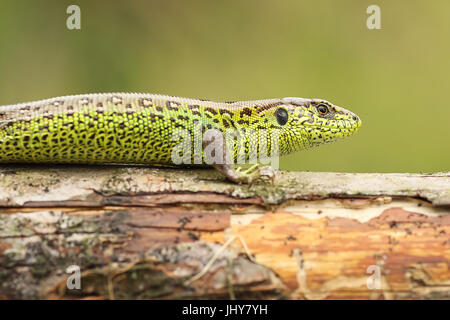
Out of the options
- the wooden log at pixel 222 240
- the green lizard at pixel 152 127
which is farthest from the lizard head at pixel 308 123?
the wooden log at pixel 222 240

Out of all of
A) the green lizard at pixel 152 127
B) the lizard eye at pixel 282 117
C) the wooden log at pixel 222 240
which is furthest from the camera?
the lizard eye at pixel 282 117

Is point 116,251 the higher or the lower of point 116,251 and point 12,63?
the lower

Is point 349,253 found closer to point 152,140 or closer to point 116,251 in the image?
point 116,251

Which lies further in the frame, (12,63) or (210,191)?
(12,63)

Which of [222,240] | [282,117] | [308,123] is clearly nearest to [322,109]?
[308,123]

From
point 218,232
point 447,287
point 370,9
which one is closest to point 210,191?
point 218,232

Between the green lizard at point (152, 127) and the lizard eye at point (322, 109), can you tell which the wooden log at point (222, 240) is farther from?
the lizard eye at point (322, 109)

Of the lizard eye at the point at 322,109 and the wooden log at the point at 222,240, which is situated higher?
the lizard eye at the point at 322,109
